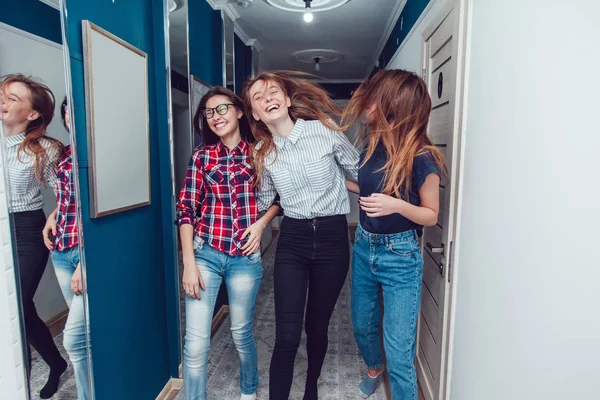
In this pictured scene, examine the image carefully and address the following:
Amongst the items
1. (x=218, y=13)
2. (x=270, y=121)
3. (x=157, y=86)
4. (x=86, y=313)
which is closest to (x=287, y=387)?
(x=86, y=313)

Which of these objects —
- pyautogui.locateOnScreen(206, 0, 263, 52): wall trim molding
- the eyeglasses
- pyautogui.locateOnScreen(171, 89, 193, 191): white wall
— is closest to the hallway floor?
pyautogui.locateOnScreen(171, 89, 193, 191): white wall

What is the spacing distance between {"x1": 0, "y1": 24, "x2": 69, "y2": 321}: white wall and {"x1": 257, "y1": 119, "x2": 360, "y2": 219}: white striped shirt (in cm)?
75

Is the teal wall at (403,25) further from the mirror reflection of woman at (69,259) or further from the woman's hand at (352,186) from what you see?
the mirror reflection of woman at (69,259)

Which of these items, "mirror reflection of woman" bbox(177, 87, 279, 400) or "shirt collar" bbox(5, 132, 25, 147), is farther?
"mirror reflection of woman" bbox(177, 87, 279, 400)

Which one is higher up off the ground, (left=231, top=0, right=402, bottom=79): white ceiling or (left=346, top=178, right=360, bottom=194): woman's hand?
(left=231, top=0, right=402, bottom=79): white ceiling

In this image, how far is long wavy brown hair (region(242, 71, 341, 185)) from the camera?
161cm

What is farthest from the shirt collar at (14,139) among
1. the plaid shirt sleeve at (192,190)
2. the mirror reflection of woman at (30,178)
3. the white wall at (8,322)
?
the plaid shirt sleeve at (192,190)

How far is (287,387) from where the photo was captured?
1.62 metres

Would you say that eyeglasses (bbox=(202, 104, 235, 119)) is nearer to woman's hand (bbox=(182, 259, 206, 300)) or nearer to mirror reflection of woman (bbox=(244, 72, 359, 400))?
mirror reflection of woman (bbox=(244, 72, 359, 400))

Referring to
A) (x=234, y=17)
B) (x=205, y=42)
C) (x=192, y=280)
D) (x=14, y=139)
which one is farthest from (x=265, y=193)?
(x=234, y=17)

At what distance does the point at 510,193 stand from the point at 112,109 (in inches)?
52.6

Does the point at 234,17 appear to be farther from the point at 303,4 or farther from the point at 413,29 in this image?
the point at 413,29

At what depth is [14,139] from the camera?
0.90 metres

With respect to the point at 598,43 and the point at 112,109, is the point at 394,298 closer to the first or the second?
the point at 598,43
